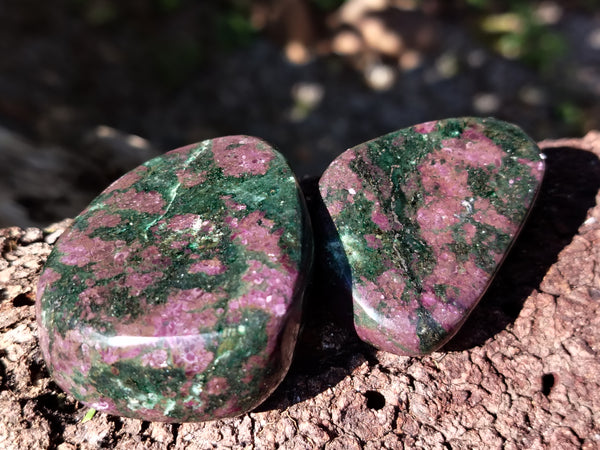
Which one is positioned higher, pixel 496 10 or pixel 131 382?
pixel 131 382

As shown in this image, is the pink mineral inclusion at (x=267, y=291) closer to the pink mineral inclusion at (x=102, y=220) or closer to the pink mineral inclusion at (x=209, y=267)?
the pink mineral inclusion at (x=209, y=267)

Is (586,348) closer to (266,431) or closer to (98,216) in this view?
(266,431)

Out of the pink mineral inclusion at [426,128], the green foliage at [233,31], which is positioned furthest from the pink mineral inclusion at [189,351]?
the green foliage at [233,31]

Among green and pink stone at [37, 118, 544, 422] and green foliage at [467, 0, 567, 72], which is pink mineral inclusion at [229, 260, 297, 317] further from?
green foliage at [467, 0, 567, 72]

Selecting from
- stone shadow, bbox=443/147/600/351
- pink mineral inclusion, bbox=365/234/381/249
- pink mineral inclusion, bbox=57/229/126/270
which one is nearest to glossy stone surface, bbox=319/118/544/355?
pink mineral inclusion, bbox=365/234/381/249

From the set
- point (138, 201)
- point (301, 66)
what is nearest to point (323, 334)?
point (138, 201)

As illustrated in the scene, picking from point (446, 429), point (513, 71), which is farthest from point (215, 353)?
point (513, 71)
